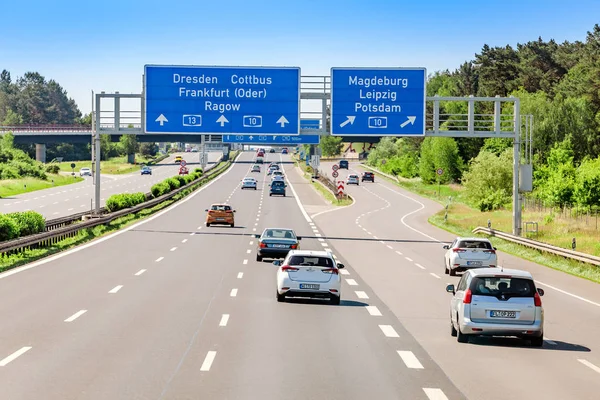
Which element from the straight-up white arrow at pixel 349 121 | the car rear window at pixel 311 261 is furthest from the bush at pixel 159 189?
the car rear window at pixel 311 261

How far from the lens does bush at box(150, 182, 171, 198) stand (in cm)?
7732

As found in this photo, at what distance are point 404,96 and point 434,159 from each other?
7942cm

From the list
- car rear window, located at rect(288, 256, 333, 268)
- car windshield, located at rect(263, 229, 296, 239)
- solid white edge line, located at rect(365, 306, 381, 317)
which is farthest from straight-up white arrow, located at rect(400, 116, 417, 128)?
solid white edge line, located at rect(365, 306, 381, 317)

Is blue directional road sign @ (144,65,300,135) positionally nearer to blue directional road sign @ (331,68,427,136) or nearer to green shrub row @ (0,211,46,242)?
blue directional road sign @ (331,68,427,136)

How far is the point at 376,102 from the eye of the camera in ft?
151

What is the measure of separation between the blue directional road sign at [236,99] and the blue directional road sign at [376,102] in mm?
2246

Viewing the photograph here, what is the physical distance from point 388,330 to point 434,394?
6110 mm

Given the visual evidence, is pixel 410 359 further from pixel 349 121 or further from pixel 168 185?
pixel 168 185

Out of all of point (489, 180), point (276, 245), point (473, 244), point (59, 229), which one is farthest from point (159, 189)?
point (473, 244)

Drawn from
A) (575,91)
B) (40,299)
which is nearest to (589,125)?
(575,91)

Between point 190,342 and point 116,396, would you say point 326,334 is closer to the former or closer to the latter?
point 190,342

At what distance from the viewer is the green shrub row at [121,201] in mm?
58906

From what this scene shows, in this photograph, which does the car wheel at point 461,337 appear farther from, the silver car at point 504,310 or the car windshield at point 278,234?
the car windshield at point 278,234

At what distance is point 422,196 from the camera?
104 metres
